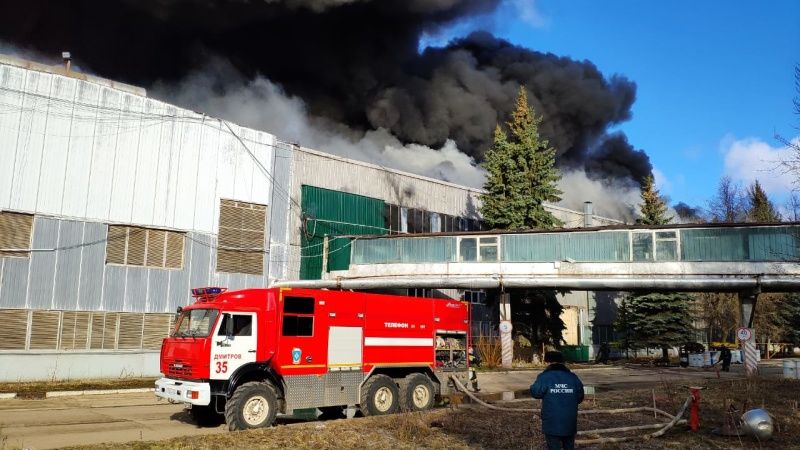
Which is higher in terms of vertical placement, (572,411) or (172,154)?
(172,154)

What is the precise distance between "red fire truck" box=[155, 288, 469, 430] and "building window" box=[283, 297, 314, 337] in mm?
22

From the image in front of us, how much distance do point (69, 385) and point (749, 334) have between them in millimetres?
27410

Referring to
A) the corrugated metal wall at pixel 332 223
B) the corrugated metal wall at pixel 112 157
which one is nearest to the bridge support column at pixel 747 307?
the corrugated metal wall at pixel 332 223

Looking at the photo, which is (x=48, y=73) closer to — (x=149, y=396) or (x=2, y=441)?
(x=149, y=396)

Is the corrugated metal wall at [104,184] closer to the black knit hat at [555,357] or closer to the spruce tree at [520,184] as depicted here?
the spruce tree at [520,184]

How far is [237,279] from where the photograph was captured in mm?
27969

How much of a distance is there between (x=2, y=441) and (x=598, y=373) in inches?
998

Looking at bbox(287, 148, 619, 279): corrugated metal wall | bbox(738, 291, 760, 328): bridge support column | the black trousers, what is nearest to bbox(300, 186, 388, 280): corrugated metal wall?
bbox(287, 148, 619, 279): corrugated metal wall

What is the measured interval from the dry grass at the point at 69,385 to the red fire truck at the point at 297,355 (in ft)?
29.5

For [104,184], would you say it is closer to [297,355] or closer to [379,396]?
[297,355]

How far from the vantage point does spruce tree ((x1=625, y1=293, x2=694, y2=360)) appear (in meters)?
40.0

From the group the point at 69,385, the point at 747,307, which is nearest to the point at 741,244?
the point at 747,307

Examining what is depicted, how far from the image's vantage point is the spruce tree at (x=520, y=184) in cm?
3653

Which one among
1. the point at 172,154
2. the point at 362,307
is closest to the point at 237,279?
the point at 172,154
